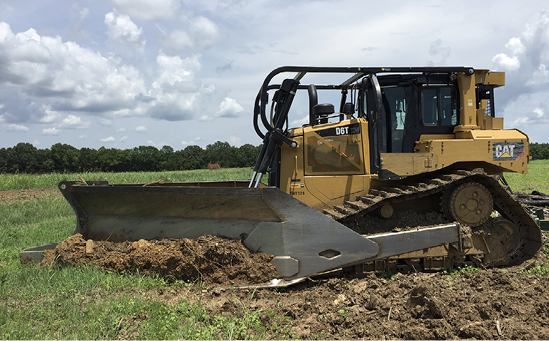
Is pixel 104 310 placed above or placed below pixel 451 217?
below

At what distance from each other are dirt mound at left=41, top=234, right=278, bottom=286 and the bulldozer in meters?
0.17

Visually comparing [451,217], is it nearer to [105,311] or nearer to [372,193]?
[372,193]

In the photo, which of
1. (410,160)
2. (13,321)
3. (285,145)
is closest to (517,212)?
(410,160)

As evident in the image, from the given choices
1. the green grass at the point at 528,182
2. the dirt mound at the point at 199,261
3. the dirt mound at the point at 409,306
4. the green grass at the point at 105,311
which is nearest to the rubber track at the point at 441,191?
the dirt mound at the point at 409,306

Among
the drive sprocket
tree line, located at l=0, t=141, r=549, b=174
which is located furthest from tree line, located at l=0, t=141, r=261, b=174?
the drive sprocket

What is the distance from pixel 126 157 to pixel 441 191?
6115 centimetres

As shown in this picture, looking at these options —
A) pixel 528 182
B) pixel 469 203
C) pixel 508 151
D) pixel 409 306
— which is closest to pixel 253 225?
pixel 409 306

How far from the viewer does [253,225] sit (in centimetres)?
493

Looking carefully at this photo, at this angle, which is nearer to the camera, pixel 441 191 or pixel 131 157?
pixel 441 191

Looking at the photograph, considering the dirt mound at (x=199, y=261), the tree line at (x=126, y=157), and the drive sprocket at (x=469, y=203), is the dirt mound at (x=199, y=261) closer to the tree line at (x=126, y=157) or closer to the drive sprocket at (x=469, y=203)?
the drive sprocket at (x=469, y=203)

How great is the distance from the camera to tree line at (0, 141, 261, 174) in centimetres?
5209

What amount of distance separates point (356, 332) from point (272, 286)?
53.7 inches

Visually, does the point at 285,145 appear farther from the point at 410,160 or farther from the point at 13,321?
the point at 13,321

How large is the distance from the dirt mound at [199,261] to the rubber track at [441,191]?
1.32m
